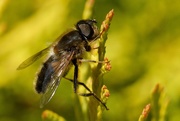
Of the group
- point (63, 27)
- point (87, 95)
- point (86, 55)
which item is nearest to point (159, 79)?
point (63, 27)

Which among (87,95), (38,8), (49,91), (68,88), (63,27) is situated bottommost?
(87,95)

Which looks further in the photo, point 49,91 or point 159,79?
point 159,79

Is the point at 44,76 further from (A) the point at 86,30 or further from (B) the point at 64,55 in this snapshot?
(A) the point at 86,30

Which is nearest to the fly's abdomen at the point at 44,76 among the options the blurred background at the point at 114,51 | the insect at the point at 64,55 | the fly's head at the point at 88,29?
the insect at the point at 64,55

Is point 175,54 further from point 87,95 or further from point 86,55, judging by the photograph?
point 87,95

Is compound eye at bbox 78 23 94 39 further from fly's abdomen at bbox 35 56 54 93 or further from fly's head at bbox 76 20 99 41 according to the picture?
fly's abdomen at bbox 35 56 54 93

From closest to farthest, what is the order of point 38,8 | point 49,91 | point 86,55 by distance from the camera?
point 49,91, point 86,55, point 38,8

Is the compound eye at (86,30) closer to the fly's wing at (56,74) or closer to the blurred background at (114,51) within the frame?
the fly's wing at (56,74)
